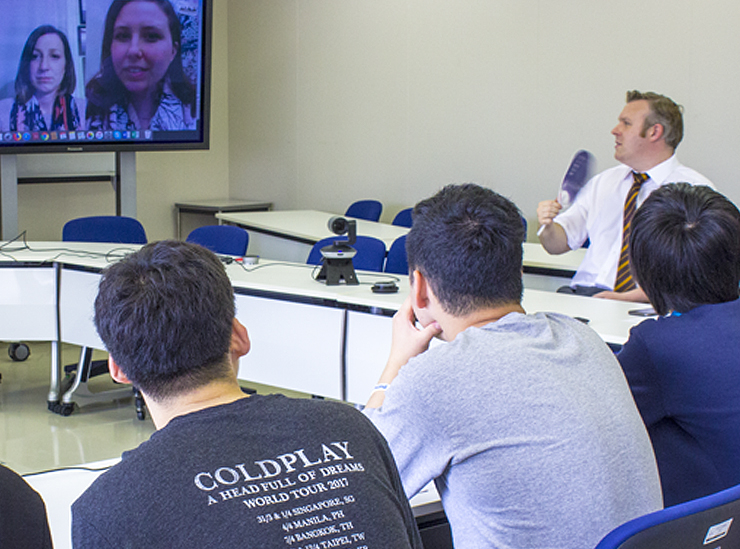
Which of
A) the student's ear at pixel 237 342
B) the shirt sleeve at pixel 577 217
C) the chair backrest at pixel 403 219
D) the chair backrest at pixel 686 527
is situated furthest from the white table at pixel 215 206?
the chair backrest at pixel 686 527

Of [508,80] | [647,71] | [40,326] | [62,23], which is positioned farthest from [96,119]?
[647,71]

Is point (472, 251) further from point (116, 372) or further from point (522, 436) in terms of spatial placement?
point (116, 372)

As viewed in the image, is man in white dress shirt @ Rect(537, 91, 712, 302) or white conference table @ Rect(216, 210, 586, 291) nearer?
man in white dress shirt @ Rect(537, 91, 712, 302)

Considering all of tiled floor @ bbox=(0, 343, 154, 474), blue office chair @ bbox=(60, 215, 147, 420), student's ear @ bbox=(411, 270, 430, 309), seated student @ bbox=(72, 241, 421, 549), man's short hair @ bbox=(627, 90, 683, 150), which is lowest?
tiled floor @ bbox=(0, 343, 154, 474)

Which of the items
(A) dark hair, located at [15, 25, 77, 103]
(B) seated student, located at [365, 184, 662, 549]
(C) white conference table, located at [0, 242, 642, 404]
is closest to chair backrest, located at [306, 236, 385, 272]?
(C) white conference table, located at [0, 242, 642, 404]

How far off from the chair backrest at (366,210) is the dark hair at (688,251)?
4.65 metres

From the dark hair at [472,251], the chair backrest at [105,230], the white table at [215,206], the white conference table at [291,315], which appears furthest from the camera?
the white table at [215,206]

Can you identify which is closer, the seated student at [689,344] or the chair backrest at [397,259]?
the seated student at [689,344]

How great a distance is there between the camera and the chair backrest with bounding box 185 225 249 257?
4047mm

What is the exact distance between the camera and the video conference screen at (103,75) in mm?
4918

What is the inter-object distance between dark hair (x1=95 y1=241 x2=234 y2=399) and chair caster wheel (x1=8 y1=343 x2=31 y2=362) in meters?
4.03

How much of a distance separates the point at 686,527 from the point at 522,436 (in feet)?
0.79

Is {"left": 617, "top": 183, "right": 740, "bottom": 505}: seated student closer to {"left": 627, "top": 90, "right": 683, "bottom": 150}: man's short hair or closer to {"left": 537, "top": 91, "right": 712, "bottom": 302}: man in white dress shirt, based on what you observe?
{"left": 537, "top": 91, "right": 712, "bottom": 302}: man in white dress shirt

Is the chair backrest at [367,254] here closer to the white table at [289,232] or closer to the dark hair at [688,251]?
the white table at [289,232]
